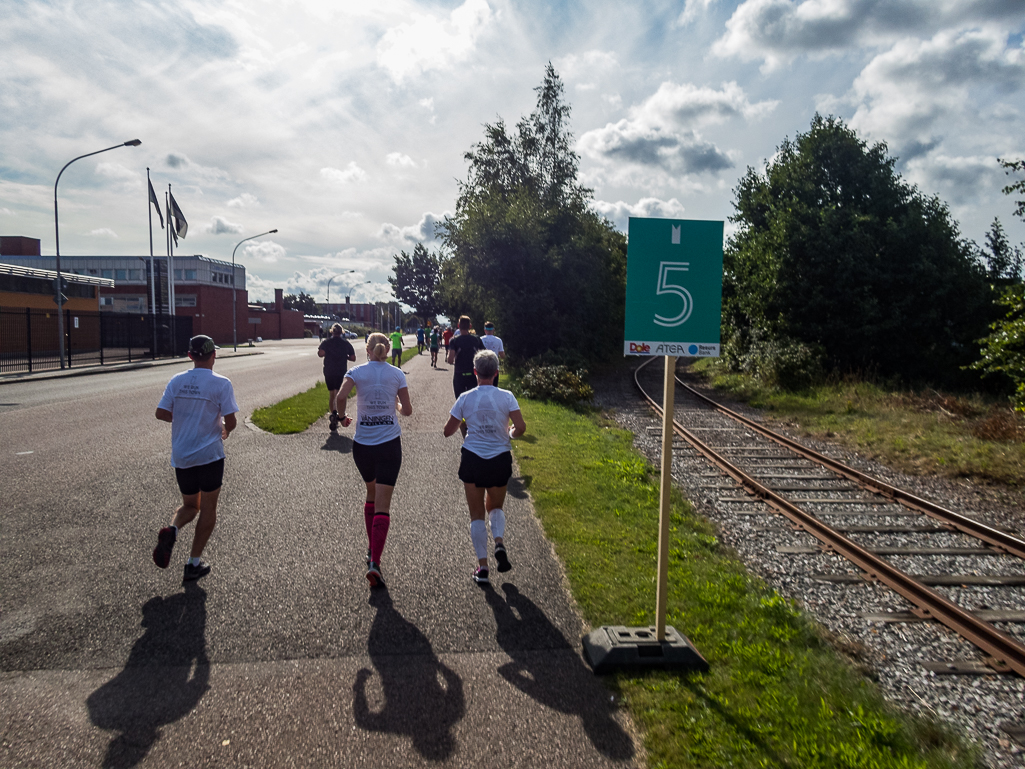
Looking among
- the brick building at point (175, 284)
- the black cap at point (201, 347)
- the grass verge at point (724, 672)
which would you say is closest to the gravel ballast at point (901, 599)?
the grass verge at point (724, 672)

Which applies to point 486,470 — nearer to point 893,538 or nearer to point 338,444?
point 893,538

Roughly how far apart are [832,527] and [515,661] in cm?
507

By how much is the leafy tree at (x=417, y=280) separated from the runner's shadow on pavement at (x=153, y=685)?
77047mm

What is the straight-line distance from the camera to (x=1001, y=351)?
12.6m

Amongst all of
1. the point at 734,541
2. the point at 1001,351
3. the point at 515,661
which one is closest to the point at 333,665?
the point at 515,661

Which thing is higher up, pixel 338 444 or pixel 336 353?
pixel 336 353

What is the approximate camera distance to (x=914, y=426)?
13.3 meters

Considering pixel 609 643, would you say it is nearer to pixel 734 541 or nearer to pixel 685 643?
pixel 685 643

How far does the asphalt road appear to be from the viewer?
309 centimetres

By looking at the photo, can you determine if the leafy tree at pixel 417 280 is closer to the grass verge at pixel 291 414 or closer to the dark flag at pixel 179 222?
the dark flag at pixel 179 222

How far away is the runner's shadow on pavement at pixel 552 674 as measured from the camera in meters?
3.21

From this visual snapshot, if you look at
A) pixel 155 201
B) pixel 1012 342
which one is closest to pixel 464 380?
pixel 1012 342

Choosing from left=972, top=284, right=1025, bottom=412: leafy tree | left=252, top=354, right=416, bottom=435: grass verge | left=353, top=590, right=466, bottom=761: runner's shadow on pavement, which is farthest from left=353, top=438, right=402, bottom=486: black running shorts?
left=972, top=284, right=1025, bottom=412: leafy tree

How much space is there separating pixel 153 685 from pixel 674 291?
3.70m
